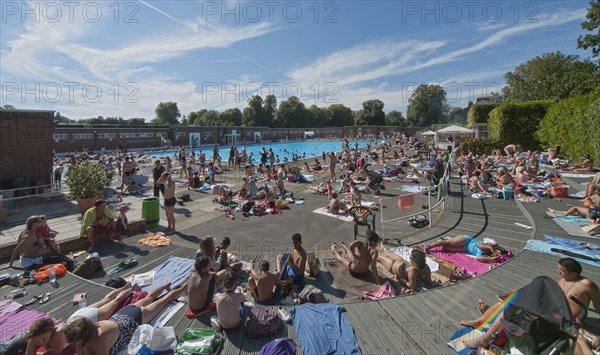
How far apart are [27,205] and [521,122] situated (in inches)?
1284

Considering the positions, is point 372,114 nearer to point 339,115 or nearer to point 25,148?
point 339,115

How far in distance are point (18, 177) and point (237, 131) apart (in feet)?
135

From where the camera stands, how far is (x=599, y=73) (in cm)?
2600

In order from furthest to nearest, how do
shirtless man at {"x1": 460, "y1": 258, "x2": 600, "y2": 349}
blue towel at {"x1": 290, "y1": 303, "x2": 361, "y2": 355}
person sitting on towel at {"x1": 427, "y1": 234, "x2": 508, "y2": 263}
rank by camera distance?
person sitting on towel at {"x1": 427, "y1": 234, "x2": 508, "y2": 263}
shirtless man at {"x1": 460, "y1": 258, "x2": 600, "y2": 349}
blue towel at {"x1": 290, "y1": 303, "x2": 361, "y2": 355}

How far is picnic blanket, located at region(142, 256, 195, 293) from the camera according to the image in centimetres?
572

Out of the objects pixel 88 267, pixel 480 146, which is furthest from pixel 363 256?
pixel 480 146

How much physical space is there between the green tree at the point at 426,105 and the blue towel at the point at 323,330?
77.7m

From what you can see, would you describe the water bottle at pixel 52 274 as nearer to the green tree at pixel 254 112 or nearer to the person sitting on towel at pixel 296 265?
the person sitting on towel at pixel 296 265

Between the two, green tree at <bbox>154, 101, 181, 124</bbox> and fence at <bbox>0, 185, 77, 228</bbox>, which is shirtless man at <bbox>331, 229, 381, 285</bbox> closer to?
fence at <bbox>0, 185, 77, 228</bbox>

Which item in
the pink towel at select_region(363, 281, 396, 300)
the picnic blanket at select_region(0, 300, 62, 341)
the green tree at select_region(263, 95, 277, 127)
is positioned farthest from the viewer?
the green tree at select_region(263, 95, 277, 127)

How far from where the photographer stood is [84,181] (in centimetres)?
1075

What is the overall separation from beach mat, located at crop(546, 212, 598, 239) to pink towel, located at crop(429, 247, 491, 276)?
3.11 meters

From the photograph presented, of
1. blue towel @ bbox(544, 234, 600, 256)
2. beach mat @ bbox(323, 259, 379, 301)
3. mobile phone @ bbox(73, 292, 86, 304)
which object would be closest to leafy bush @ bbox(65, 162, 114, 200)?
mobile phone @ bbox(73, 292, 86, 304)

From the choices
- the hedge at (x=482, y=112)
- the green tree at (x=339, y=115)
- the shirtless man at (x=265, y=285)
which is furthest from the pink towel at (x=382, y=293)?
the green tree at (x=339, y=115)
